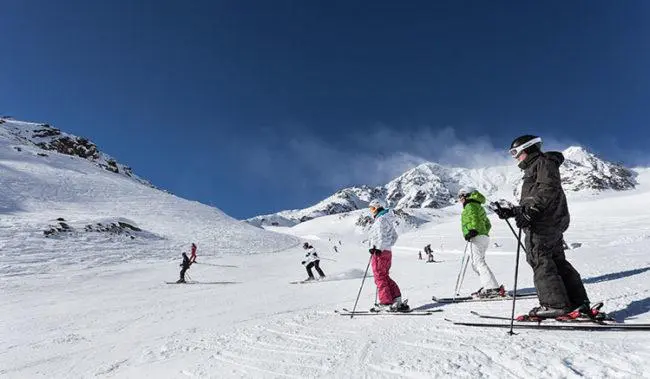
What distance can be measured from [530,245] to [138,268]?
73.4 ft

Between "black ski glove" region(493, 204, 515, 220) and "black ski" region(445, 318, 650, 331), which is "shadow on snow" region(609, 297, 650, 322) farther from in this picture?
"black ski glove" region(493, 204, 515, 220)

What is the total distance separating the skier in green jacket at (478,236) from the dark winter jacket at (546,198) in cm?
264

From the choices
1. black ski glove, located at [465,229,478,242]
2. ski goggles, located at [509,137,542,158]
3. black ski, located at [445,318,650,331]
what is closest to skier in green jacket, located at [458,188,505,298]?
black ski glove, located at [465,229,478,242]

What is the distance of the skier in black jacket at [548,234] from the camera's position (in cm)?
447

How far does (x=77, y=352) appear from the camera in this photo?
547 cm

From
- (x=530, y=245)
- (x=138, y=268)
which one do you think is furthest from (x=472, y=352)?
(x=138, y=268)

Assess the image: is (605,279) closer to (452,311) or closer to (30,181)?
(452,311)

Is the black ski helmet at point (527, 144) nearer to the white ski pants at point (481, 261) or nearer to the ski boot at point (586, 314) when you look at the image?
the ski boot at point (586, 314)

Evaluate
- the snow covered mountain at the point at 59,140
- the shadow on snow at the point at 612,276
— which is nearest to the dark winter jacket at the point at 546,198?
the shadow on snow at the point at 612,276

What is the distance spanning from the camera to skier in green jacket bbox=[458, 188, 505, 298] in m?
7.27

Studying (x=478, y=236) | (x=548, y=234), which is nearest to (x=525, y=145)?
(x=548, y=234)

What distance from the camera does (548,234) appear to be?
4609 millimetres

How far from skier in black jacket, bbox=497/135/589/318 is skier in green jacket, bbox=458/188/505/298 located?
256cm

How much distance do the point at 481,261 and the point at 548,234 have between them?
2.86m
